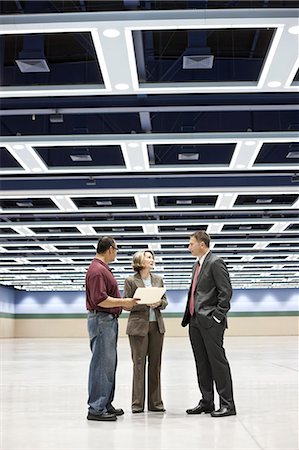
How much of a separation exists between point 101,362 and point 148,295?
0.86 meters

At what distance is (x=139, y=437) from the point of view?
543cm

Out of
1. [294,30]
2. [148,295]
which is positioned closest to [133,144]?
[294,30]

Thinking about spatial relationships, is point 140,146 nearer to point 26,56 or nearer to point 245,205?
point 26,56

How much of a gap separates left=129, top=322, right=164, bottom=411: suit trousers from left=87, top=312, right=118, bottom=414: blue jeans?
1.90 ft

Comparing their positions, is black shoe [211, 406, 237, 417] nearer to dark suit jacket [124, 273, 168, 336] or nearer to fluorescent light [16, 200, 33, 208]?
dark suit jacket [124, 273, 168, 336]

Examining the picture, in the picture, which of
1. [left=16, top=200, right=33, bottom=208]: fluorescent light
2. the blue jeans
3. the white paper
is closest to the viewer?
the blue jeans

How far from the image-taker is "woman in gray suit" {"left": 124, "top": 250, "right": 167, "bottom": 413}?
692 centimetres

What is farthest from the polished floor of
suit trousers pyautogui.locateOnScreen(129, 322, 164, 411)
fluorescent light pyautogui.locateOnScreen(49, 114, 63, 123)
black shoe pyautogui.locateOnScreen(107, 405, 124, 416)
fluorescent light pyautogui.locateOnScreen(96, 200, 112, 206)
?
fluorescent light pyautogui.locateOnScreen(96, 200, 112, 206)

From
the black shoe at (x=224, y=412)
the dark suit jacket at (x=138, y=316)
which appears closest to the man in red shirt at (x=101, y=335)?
the dark suit jacket at (x=138, y=316)

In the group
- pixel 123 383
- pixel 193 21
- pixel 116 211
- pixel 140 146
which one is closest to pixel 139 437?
pixel 123 383

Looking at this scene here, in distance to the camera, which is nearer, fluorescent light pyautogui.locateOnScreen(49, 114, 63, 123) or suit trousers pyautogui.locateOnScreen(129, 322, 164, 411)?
suit trousers pyautogui.locateOnScreen(129, 322, 164, 411)

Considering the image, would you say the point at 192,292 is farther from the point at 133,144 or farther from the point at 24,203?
the point at 24,203

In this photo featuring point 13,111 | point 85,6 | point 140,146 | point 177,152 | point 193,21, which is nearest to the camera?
point 193,21

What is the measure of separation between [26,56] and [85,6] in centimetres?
139
